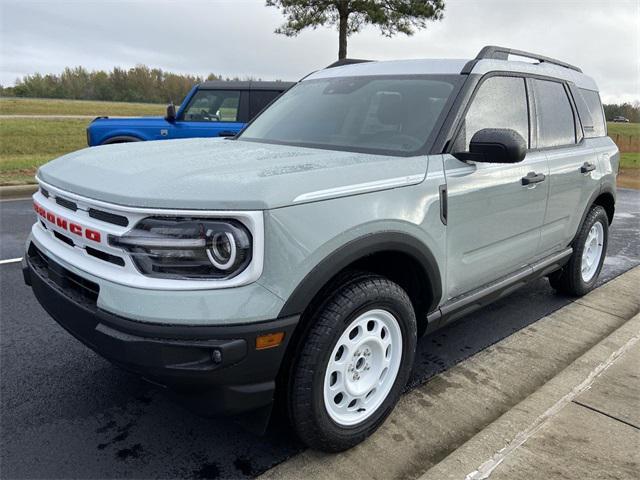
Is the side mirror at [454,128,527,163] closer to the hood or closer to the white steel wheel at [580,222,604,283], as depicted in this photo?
the hood

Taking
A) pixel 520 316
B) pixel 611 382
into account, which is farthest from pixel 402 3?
pixel 611 382

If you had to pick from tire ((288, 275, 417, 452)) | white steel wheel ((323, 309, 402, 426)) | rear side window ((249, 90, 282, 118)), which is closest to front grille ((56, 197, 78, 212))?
tire ((288, 275, 417, 452))

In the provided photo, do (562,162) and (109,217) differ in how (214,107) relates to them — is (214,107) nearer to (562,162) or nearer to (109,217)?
(562,162)

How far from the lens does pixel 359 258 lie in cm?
233

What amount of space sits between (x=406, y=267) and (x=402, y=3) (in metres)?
15.7

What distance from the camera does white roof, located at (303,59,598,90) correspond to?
327cm

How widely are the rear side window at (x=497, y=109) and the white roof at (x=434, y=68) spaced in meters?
0.09

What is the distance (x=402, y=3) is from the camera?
16375 mm

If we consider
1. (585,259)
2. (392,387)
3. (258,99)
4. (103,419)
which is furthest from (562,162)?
(258,99)

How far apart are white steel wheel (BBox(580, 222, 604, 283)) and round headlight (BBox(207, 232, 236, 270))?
3.79 meters

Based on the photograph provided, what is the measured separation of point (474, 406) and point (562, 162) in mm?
1983

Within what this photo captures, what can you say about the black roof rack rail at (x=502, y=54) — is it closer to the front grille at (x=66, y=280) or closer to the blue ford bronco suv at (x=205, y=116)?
the front grille at (x=66, y=280)

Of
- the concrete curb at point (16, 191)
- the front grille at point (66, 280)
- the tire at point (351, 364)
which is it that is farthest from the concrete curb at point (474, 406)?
the concrete curb at point (16, 191)

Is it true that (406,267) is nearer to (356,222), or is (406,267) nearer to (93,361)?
(356,222)
